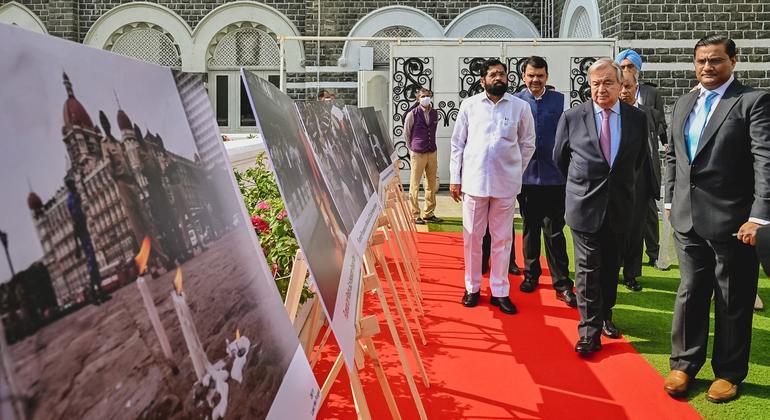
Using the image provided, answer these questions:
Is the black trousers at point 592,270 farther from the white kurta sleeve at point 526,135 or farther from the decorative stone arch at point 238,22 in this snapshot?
the decorative stone arch at point 238,22

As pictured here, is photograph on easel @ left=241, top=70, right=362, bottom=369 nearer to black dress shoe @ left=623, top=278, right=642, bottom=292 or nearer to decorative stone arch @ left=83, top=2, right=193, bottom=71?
black dress shoe @ left=623, top=278, right=642, bottom=292

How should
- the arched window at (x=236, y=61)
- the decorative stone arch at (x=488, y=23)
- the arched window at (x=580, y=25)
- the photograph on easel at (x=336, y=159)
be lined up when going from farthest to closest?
the arched window at (x=236, y=61), the decorative stone arch at (x=488, y=23), the arched window at (x=580, y=25), the photograph on easel at (x=336, y=159)

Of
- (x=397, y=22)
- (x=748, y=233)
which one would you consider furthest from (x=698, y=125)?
(x=397, y=22)

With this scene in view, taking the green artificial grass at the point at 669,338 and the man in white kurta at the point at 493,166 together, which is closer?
the green artificial grass at the point at 669,338

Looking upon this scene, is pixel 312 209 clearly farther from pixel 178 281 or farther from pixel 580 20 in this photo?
pixel 580 20

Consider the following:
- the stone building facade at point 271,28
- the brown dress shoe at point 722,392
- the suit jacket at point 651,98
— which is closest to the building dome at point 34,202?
the brown dress shoe at point 722,392

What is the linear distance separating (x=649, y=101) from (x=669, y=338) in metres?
2.42

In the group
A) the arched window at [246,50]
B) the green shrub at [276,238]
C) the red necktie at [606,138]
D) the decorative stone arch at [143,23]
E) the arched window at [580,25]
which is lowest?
the green shrub at [276,238]

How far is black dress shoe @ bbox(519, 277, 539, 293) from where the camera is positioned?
5.24 m

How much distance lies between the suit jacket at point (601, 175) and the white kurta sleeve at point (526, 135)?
2.38ft

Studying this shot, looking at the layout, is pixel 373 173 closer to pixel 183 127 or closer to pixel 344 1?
pixel 183 127

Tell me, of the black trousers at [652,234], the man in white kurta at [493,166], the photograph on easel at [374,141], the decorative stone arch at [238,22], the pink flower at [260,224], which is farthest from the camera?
the decorative stone arch at [238,22]

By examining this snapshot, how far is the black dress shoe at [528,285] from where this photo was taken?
5242 mm

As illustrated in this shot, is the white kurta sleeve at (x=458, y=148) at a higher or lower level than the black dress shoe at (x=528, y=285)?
higher
